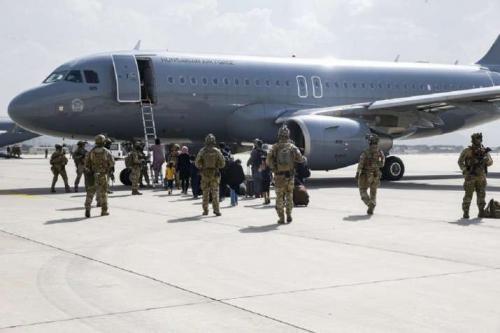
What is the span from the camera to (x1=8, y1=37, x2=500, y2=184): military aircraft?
22.8m

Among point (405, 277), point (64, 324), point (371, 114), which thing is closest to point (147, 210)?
point (405, 277)

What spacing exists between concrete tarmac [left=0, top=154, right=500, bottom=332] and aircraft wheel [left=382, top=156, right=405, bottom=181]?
11.0m

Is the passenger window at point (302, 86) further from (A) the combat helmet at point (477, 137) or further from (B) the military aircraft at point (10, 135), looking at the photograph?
(B) the military aircraft at point (10, 135)

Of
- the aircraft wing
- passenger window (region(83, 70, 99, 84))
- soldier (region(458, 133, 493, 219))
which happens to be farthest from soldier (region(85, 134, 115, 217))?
the aircraft wing

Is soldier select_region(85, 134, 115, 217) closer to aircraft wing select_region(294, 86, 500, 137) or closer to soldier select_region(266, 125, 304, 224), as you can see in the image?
soldier select_region(266, 125, 304, 224)

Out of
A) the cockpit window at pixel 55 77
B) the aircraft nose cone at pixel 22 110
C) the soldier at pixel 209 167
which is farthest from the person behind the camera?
the cockpit window at pixel 55 77

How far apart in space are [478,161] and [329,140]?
9.63 meters

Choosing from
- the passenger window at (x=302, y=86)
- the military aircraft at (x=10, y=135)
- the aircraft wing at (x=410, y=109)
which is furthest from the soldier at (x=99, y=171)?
the military aircraft at (x=10, y=135)

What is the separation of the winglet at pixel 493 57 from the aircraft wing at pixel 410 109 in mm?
8763

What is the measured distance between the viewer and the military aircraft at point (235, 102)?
74.9 ft

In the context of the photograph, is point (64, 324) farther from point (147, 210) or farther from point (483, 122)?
point (483, 122)

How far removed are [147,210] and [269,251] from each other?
20.7 feet

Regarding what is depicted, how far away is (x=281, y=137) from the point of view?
45.0 feet

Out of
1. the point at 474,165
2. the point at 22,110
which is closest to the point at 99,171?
the point at 474,165
